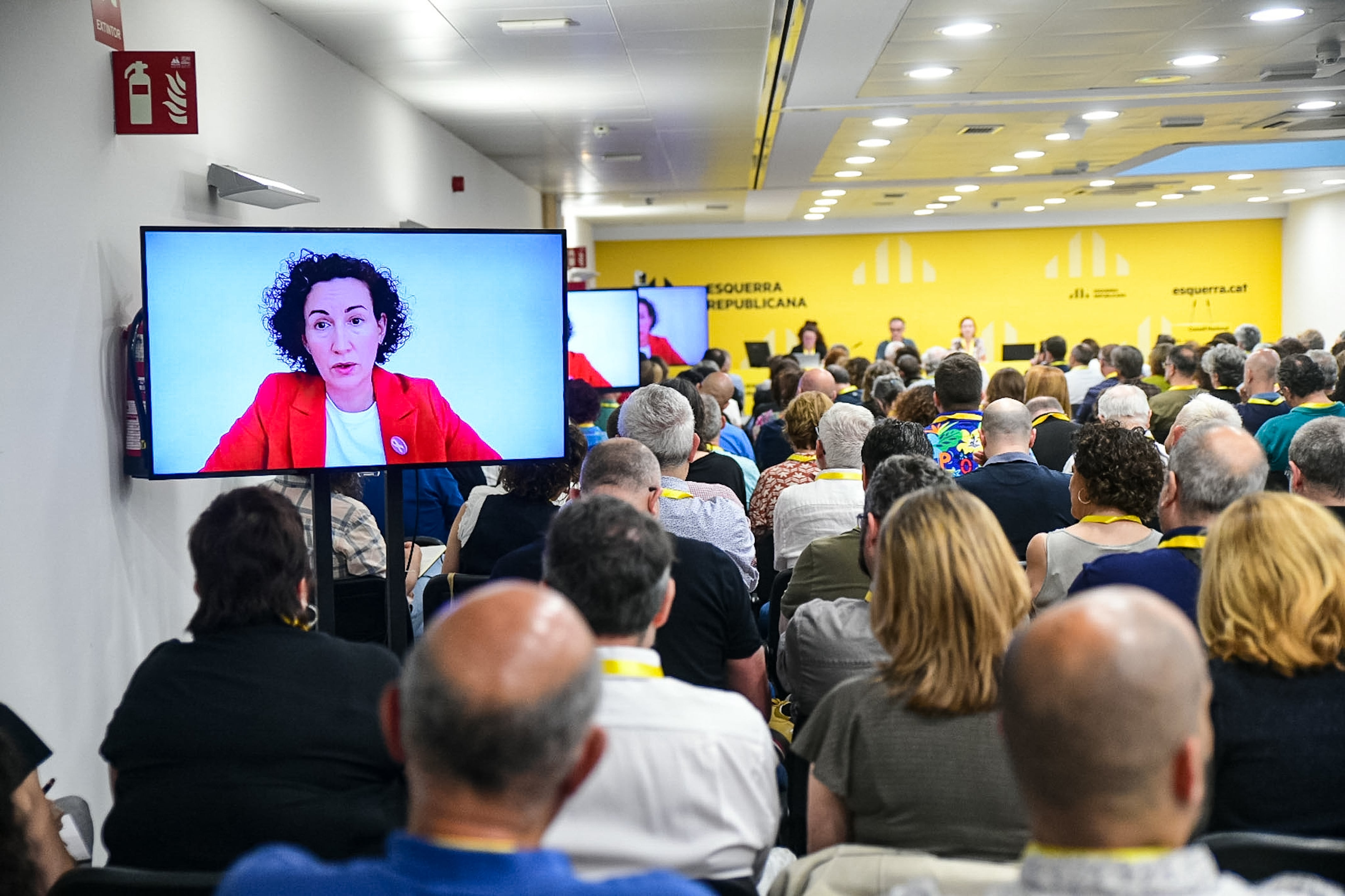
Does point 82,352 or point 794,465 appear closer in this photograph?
point 82,352

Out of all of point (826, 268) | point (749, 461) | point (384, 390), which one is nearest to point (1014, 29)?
point (749, 461)

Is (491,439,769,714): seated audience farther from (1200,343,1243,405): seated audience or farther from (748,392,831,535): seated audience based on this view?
(1200,343,1243,405): seated audience

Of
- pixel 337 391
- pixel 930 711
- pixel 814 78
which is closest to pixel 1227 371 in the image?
pixel 814 78

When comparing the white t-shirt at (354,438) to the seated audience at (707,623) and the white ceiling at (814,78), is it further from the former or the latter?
the white ceiling at (814,78)

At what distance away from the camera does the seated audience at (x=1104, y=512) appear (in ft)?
10.9

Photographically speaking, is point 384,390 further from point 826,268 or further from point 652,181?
point 826,268

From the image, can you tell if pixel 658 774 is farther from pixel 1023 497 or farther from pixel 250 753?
pixel 1023 497

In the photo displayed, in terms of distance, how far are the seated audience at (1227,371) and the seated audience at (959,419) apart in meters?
2.65

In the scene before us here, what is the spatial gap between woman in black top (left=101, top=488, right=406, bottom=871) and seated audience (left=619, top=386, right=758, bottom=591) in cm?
179

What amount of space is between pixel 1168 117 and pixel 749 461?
4763mm

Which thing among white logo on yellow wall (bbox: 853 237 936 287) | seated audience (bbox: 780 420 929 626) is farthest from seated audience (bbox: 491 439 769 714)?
white logo on yellow wall (bbox: 853 237 936 287)

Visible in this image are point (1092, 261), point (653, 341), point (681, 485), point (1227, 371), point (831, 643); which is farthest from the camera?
point (1092, 261)

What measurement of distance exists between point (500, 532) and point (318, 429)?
2.38 ft

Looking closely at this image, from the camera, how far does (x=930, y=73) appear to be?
6.77 metres
